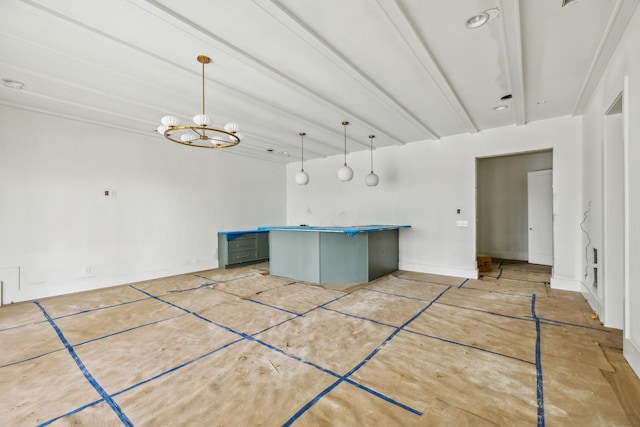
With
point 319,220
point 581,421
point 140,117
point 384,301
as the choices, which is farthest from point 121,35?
point 319,220

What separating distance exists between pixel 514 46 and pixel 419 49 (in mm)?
882

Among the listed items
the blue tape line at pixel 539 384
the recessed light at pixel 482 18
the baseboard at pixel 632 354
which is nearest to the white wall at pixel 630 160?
the baseboard at pixel 632 354

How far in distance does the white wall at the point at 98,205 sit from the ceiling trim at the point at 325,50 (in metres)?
4.32

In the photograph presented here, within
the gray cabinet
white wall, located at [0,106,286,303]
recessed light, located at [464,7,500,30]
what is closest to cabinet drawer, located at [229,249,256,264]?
the gray cabinet

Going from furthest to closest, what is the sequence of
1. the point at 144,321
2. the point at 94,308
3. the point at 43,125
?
1. the point at 43,125
2. the point at 94,308
3. the point at 144,321

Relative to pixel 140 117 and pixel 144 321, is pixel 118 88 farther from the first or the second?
pixel 144 321

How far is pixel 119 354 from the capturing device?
251 centimetres

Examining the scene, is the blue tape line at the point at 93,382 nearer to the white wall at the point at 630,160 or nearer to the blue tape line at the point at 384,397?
the blue tape line at the point at 384,397

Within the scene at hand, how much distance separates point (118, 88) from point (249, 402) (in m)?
3.83

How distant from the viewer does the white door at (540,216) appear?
6.21 m

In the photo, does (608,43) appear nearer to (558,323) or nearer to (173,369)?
(558,323)

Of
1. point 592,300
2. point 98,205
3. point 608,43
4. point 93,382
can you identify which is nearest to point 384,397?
point 93,382

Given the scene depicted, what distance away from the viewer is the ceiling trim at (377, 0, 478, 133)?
7.04ft

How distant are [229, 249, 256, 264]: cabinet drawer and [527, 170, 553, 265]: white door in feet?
21.6
